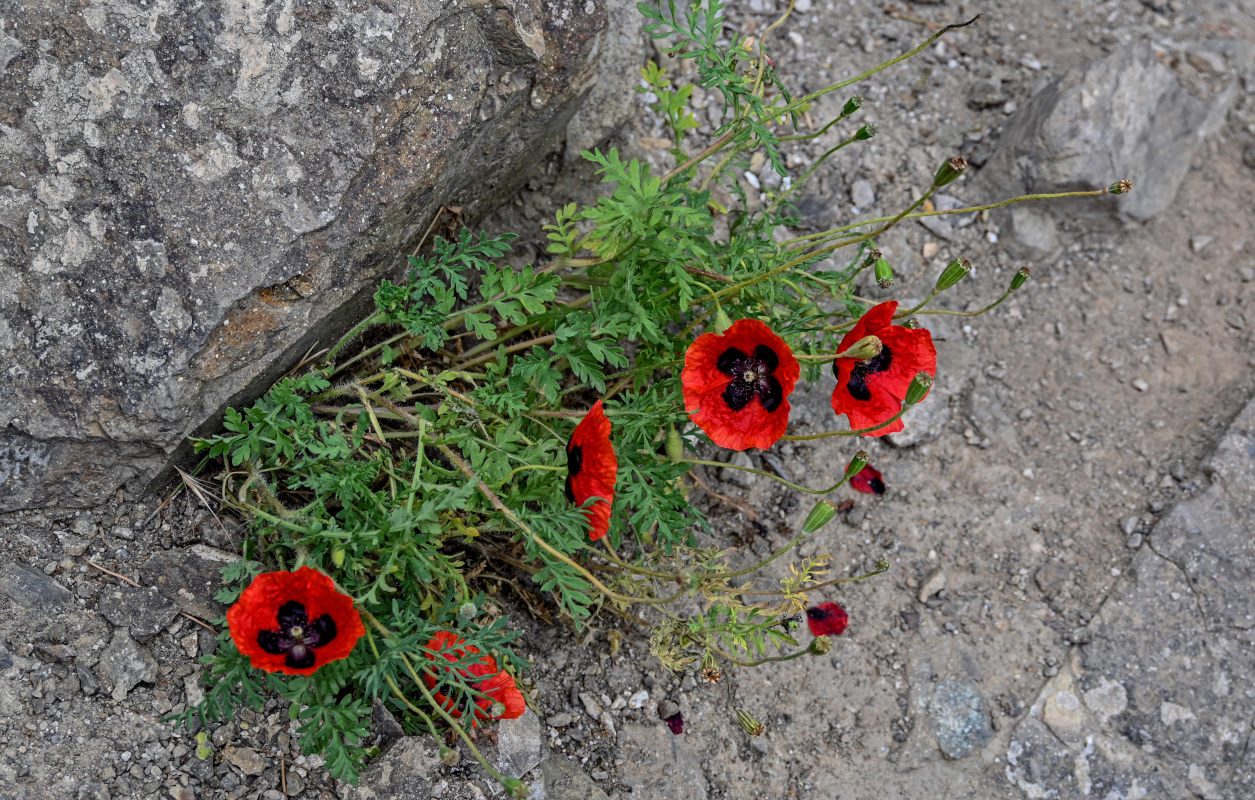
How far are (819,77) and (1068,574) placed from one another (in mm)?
2378

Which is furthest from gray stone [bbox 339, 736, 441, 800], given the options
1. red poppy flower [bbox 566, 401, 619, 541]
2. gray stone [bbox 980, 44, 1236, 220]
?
gray stone [bbox 980, 44, 1236, 220]

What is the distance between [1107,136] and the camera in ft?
14.1

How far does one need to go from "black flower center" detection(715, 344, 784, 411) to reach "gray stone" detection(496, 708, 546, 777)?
44.1 inches

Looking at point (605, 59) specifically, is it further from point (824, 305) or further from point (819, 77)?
point (824, 305)

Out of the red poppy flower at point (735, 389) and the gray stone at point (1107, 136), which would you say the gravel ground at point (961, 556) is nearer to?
the gray stone at point (1107, 136)

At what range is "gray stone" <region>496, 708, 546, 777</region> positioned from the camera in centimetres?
282

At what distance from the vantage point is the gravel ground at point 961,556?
2791 mm

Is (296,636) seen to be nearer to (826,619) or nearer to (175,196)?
(175,196)

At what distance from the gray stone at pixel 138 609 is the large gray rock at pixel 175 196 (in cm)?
30

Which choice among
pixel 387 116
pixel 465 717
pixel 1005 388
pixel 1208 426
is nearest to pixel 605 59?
pixel 387 116

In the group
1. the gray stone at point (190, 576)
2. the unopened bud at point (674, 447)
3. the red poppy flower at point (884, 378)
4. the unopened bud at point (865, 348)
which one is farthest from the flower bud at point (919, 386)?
the gray stone at point (190, 576)

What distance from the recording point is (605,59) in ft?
13.1

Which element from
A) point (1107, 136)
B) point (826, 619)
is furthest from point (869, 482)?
point (1107, 136)

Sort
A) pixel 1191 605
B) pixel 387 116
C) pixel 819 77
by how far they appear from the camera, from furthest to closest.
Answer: pixel 819 77, pixel 1191 605, pixel 387 116
